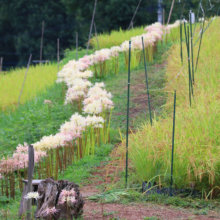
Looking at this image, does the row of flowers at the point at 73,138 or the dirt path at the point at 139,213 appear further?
the row of flowers at the point at 73,138

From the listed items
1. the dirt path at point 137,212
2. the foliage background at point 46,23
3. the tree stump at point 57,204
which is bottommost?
the dirt path at point 137,212

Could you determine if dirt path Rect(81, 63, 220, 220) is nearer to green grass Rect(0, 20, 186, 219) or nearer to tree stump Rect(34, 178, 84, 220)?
tree stump Rect(34, 178, 84, 220)

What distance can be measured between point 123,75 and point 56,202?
5266 mm

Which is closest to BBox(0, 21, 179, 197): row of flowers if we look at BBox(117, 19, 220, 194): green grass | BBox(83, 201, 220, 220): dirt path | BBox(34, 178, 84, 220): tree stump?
BBox(117, 19, 220, 194): green grass

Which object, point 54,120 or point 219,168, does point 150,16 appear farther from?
point 219,168

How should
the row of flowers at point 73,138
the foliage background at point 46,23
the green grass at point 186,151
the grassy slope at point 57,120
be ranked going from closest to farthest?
the green grass at point 186,151 < the row of flowers at point 73,138 < the grassy slope at point 57,120 < the foliage background at point 46,23

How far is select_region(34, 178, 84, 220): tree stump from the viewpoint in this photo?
245 centimetres

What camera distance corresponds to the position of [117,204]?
2.83 m

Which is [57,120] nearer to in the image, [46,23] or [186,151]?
[186,151]

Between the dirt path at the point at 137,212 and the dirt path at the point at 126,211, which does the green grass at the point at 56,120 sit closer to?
the dirt path at the point at 126,211

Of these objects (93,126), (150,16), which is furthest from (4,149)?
(150,16)

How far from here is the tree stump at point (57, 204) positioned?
2445 millimetres

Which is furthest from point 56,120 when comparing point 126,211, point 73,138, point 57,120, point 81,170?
point 126,211

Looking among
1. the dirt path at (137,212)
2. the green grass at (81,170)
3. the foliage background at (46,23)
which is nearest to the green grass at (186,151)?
the dirt path at (137,212)
